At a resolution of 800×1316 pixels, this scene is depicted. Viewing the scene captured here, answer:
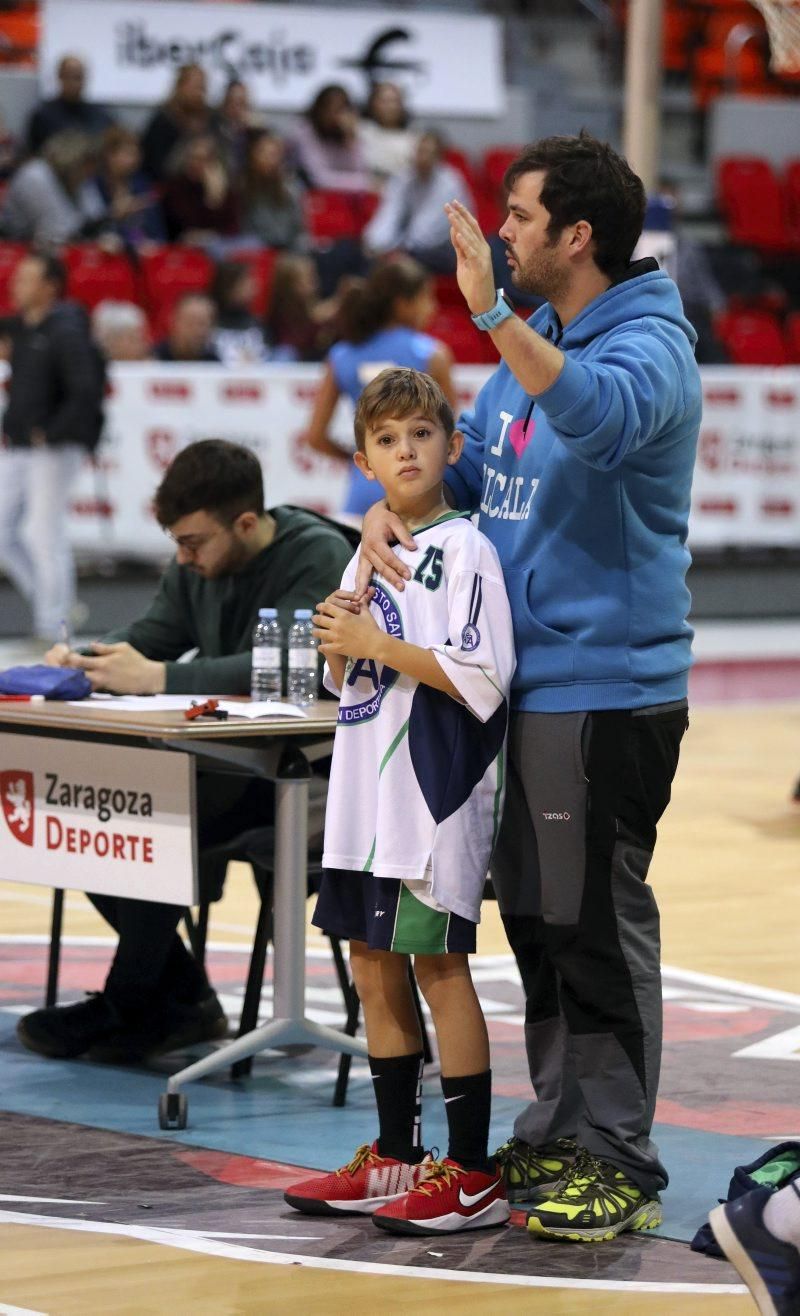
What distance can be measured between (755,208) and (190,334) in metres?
7.29

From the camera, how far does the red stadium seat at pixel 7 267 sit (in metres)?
14.1

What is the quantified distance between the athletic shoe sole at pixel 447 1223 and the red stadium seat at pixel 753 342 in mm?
12662

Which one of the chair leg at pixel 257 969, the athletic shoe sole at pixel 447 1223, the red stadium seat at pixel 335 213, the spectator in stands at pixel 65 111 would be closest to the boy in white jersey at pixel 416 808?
the athletic shoe sole at pixel 447 1223

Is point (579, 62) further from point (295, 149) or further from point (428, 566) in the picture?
point (428, 566)

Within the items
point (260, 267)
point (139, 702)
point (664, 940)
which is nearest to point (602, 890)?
point (139, 702)

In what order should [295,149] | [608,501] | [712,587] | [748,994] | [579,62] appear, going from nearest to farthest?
[608,501], [748,994], [712,587], [295,149], [579,62]

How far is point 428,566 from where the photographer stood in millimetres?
4262

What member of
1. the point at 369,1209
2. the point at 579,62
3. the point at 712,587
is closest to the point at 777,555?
the point at 712,587

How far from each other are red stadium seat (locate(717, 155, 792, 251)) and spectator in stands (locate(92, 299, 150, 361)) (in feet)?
23.8

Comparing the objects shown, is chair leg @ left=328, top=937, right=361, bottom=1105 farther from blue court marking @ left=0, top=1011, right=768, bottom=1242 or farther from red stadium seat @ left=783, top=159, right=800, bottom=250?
red stadium seat @ left=783, top=159, right=800, bottom=250

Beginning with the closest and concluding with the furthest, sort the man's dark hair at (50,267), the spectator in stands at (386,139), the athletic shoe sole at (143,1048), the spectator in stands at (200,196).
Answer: the athletic shoe sole at (143,1048) → the man's dark hair at (50,267) → the spectator in stands at (200,196) → the spectator in stands at (386,139)

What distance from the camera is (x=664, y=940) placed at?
6.79 meters

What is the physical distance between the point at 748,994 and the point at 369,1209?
83.6 inches

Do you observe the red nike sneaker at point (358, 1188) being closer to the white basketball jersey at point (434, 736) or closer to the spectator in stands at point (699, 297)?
the white basketball jersey at point (434, 736)
